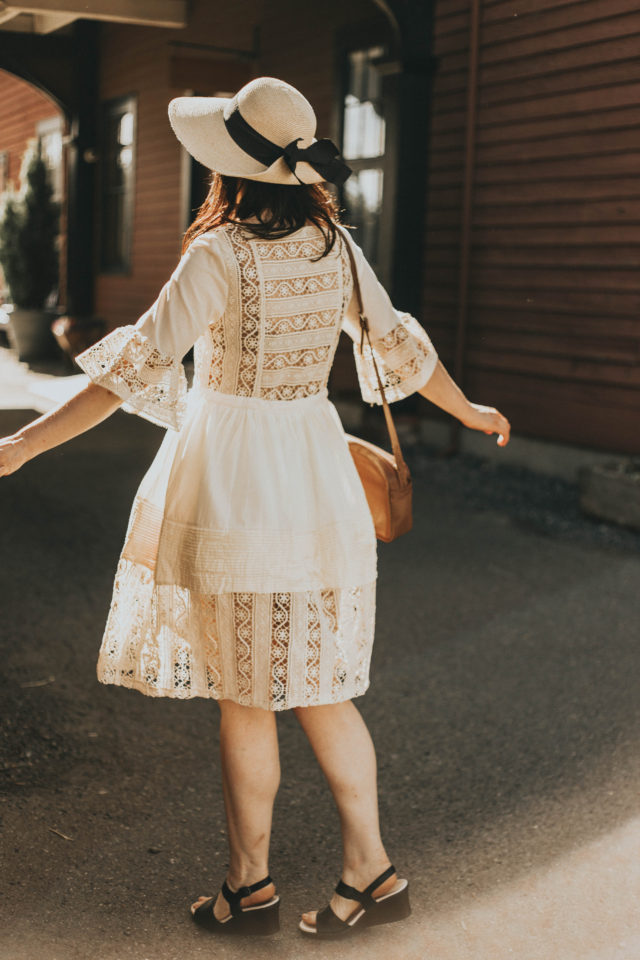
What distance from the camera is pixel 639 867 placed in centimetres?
270

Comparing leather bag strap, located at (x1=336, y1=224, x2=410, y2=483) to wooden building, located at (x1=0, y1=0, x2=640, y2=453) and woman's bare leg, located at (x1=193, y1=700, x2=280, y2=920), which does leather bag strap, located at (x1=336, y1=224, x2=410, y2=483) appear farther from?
wooden building, located at (x1=0, y1=0, x2=640, y2=453)

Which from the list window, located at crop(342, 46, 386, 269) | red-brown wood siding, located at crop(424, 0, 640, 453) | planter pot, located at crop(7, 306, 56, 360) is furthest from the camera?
planter pot, located at crop(7, 306, 56, 360)

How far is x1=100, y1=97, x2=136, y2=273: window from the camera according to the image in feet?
46.6

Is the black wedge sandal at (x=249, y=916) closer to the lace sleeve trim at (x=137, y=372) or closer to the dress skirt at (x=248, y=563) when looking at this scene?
the dress skirt at (x=248, y=563)

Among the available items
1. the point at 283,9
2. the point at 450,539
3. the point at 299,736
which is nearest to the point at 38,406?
the point at 283,9

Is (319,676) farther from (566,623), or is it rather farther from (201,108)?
(566,623)

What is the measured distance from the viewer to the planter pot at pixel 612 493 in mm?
6086

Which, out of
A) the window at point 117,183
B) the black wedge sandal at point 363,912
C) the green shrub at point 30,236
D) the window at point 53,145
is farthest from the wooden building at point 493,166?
the window at point 53,145

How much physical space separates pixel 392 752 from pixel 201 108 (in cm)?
206

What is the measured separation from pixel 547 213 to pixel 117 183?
28.3 ft

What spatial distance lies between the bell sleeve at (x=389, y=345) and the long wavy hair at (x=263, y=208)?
178 millimetres

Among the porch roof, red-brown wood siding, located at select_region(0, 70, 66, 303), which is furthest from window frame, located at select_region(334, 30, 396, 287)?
red-brown wood siding, located at select_region(0, 70, 66, 303)

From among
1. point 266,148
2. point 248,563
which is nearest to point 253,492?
point 248,563

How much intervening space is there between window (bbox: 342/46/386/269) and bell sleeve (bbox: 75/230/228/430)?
7358mm
